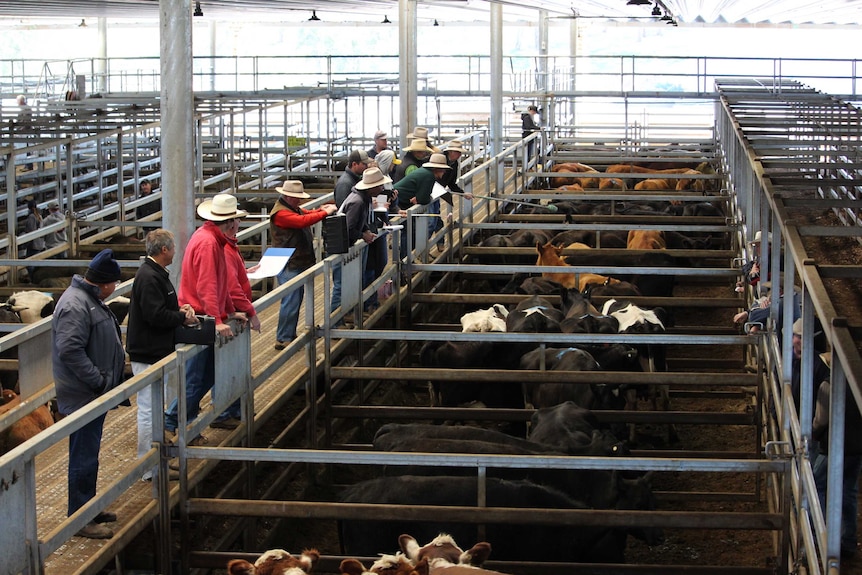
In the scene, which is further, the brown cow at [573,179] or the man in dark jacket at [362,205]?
the brown cow at [573,179]

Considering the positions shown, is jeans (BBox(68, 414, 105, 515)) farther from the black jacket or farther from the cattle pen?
the black jacket

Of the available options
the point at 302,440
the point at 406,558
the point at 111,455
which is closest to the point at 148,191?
the point at 302,440

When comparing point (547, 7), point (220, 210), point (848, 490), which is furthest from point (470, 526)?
point (547, 7)

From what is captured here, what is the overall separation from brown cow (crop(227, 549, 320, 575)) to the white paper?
298 cm

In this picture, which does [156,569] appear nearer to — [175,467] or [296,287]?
[175,467]

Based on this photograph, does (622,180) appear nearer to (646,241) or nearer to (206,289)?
(646,241)

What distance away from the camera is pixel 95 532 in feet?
19.3

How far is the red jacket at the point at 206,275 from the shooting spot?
24.2 ft

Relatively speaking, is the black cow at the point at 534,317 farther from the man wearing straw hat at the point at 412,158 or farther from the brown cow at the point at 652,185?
the brown cow at the point at 652,185

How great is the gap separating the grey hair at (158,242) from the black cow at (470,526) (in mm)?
1828

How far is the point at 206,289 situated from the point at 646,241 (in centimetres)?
1043

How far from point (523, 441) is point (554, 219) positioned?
33.3 feet

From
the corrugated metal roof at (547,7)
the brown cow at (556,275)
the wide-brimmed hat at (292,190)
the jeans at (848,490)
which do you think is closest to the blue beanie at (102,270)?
the wide-brimmed hat at (292,190)

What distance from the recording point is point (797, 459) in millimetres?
6070
